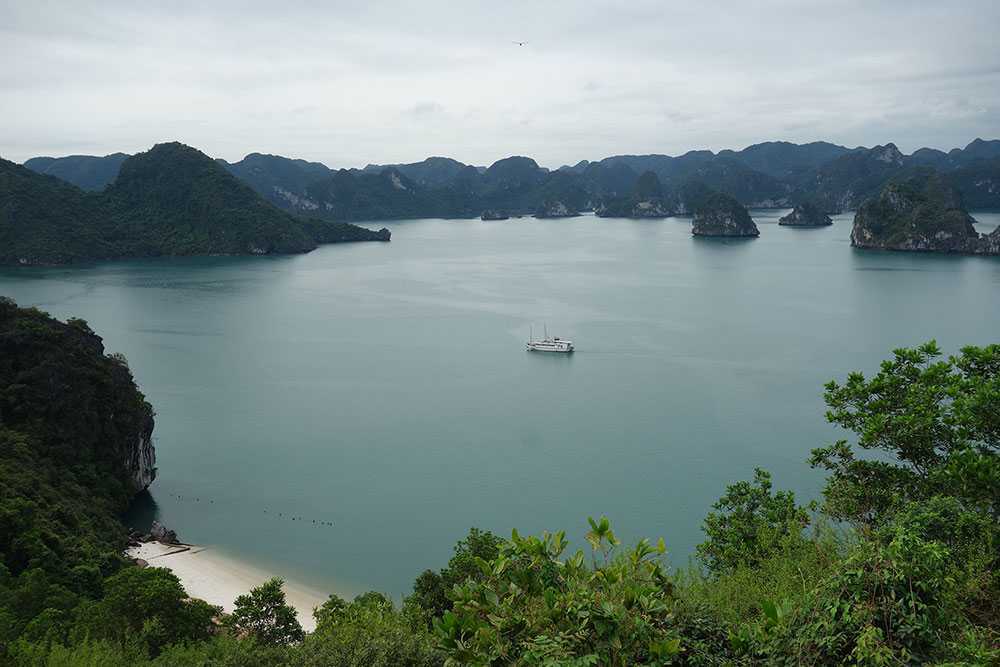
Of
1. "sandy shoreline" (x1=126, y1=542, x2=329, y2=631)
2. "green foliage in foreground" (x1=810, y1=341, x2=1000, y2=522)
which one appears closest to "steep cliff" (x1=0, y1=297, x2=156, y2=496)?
"sandy shoreline" (x1=126, y1=542, x2=329, y2=631)

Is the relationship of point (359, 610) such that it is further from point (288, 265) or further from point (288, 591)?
point (288, 265)

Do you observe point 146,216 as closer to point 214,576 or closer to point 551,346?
point 551,346

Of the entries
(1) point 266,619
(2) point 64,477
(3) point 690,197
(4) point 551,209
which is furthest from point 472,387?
(3) point 690,197

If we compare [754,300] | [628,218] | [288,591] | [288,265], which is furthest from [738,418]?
[628,218]

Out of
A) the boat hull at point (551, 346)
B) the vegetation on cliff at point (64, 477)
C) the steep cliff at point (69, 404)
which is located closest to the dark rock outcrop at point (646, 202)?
the boat hull at point (551, 346)

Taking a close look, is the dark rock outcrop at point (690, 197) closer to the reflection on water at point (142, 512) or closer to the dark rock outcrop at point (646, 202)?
the dark rock outcrop at point (646, 202)

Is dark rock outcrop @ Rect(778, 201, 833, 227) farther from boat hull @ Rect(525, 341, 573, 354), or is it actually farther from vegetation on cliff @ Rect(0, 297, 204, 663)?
vegetation on cliff @ Rect(0, 297, 204, 663)
